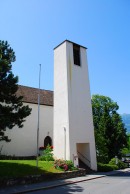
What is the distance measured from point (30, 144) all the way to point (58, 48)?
580 inches

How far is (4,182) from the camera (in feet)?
47.0

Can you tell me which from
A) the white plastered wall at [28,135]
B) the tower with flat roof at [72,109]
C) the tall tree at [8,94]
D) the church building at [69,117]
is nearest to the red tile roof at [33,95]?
the white plastered wall at [28,135]

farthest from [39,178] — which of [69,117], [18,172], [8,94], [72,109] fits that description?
[72,109]

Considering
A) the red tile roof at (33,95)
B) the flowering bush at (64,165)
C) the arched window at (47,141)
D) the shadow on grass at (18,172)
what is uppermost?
the red tile roof at (33,95)

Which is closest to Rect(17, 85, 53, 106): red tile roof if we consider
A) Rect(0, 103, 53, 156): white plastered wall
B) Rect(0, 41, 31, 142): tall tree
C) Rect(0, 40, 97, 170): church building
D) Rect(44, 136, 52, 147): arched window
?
Rect(0, 103, 53, 156): white plastered wall

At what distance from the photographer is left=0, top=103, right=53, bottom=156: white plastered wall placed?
29.0m

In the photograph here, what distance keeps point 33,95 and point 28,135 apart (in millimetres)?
6923

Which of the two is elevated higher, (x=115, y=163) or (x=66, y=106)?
(x=66, y=106)

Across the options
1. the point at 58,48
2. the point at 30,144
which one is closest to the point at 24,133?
the point at 30,144

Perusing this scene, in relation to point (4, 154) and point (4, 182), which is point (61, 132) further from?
point (4, 182)

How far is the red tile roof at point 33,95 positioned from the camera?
107 ft

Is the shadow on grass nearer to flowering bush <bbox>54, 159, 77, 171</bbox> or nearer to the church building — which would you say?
flowering bush <bbox>54, 159, 77, 171</bbox>

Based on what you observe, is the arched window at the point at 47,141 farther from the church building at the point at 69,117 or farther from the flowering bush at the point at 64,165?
the flowering bush at the point at 64,165

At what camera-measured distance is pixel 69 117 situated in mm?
23953
